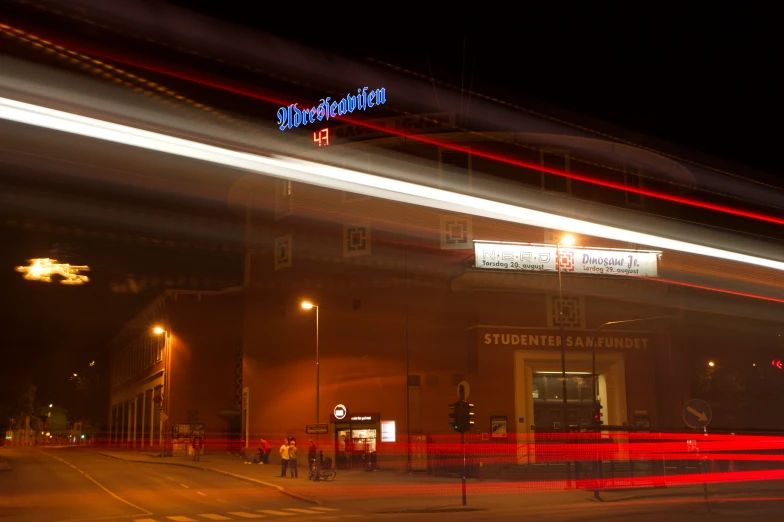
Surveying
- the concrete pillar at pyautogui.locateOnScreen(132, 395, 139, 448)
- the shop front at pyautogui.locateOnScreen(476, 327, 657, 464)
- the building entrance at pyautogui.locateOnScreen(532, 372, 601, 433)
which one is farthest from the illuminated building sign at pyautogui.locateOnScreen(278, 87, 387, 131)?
the concrete pillar at pyautogui.locateOnScreen(132, 395, 139, 448)

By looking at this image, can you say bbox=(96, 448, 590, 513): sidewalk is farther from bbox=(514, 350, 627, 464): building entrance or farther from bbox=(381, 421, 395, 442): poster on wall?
bbox=(514, 350, 627, 464): building entrance

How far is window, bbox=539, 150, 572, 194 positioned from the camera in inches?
1384

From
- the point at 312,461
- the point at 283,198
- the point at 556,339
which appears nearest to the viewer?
the point at 312,461

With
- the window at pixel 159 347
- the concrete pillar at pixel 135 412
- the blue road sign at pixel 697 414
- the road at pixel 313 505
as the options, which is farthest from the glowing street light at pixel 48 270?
the concrete pillar at pixel 135 412

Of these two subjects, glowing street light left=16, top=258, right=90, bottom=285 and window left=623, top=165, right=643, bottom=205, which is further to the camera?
window left=623, top=165, right=643, bottom=205

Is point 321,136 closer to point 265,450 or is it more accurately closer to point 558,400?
point 265,450

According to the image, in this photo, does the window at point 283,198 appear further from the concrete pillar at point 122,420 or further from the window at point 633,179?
the concrete pillar at point 122,420

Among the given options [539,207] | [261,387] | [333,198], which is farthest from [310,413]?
[539,207]

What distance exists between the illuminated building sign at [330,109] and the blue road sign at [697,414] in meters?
25.5

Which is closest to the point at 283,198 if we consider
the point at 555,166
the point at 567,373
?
the point at 555,166

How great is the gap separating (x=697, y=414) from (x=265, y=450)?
1086 inches

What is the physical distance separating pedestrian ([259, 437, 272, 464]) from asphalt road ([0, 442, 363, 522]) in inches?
219

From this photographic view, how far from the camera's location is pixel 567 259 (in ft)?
128

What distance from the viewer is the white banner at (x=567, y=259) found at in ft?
125
